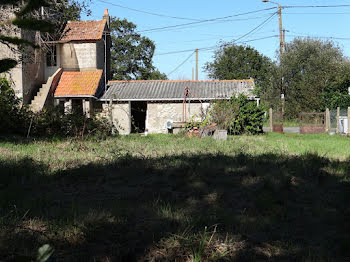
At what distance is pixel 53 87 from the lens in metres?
23.2

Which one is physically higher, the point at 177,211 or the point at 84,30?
the point at 84,30

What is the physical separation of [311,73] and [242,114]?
20003 millimetres

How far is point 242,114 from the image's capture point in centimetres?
2094

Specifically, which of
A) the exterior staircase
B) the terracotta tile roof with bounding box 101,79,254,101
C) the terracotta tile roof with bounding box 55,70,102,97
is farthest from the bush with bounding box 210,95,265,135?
the exterior staircase

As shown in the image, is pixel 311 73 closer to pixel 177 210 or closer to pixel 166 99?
pixel 166 99

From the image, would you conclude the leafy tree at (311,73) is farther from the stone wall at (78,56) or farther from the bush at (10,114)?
the bush at (10,114)

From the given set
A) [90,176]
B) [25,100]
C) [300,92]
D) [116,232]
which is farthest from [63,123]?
[300,92]

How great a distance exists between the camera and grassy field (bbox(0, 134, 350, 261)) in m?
3.42

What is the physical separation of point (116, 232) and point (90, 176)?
10.3ft

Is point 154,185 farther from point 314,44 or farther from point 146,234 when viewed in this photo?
point 314,44

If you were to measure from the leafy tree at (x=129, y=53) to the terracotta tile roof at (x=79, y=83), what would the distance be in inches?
834

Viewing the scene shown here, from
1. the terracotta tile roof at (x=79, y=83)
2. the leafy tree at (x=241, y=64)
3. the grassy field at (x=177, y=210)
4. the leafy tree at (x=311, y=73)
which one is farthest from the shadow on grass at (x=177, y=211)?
the leafy tree at (x=241, y=64)

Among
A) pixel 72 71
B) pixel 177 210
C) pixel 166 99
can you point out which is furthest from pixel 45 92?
pixel 177 210

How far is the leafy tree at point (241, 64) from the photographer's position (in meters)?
52.3
